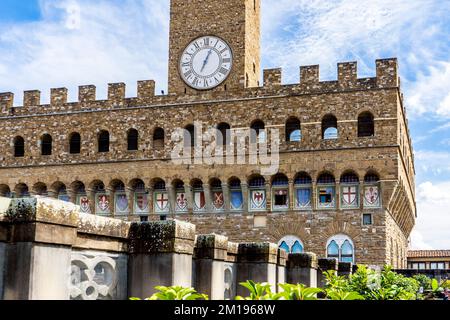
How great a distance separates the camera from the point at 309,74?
3086cm

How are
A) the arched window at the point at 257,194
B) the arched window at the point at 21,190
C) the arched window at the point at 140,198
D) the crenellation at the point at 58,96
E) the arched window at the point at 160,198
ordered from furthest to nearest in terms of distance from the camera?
the arched window at the point at 21,190
the crenellation at the point at 58,96
the arched window at the point at 140,198
the arched window at the point at 160,198
the arched window at the point at 257,194

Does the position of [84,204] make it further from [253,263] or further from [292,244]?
[253,263]

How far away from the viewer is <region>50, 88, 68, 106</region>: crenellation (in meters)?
34.9

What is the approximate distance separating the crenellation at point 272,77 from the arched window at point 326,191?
483 centimetres

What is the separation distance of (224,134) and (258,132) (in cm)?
165

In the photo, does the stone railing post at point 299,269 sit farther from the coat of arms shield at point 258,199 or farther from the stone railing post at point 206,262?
the coat of arms shield at point 258,199

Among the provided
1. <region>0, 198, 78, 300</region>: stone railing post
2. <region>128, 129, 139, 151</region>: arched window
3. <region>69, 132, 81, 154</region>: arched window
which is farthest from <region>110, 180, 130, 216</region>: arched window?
<region>0, 198, 78, 300</region>: stone railing post

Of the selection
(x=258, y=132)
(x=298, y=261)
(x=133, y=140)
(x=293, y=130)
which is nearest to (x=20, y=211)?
(x=298, y=261)

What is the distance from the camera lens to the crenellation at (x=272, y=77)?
31328 mm

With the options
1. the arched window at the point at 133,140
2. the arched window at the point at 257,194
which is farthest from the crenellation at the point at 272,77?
the arched window at the point at 133,140

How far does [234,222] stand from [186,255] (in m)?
24.1

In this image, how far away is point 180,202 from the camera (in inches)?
1276

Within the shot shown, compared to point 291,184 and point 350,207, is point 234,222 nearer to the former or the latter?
point 291,184
